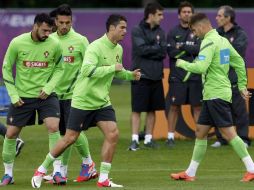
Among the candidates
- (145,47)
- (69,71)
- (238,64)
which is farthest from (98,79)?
(145,47)

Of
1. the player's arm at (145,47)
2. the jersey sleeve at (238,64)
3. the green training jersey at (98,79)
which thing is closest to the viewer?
the green training jersey at (98,79)

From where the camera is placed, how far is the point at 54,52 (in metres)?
13.3

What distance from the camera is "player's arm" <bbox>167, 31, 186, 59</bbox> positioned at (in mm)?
17712

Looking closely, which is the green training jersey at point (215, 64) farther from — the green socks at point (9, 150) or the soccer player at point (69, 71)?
the green socks at point (9, 150)

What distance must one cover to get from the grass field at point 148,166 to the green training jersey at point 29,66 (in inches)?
48.8

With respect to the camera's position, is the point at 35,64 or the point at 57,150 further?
the point at 35,64

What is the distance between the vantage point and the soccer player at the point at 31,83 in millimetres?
13156

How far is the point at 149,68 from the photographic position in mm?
17547

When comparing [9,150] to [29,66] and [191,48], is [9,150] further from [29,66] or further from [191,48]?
[191,48]

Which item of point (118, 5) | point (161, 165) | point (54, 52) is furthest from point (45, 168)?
point (118, 5)

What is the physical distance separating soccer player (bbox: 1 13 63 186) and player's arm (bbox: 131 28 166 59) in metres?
4.24

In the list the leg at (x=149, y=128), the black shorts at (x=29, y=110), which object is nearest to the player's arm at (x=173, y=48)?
the leg at (x=149, y=128)

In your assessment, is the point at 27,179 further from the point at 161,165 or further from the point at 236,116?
the point at 236,116

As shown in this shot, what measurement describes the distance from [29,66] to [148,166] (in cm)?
312
